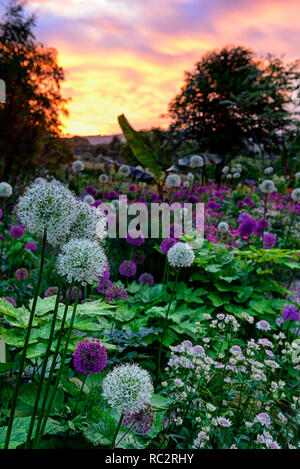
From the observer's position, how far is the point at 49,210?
130cm

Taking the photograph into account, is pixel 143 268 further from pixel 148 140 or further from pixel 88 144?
pixel 88 144

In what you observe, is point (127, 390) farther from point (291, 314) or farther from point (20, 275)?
point (20, 275)

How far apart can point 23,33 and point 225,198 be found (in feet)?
84.2

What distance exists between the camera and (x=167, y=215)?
5.96m

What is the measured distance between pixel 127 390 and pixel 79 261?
573mm

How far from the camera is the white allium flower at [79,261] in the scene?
4.55 ft

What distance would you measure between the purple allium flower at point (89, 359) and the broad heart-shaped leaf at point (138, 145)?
577cm

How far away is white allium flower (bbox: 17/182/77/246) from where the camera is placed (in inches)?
51.5

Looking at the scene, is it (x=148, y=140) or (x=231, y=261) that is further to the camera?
(x=148, y=140)

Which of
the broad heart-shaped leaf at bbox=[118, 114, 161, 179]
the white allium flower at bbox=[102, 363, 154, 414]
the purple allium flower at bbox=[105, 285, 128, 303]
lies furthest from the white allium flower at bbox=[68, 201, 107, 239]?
the broad heart-shaped leaf at bbox=[118, 114, 161, 179]

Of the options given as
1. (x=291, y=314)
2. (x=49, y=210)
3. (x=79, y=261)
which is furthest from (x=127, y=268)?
(x=49, y=210)

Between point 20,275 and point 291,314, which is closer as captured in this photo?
point 291,314

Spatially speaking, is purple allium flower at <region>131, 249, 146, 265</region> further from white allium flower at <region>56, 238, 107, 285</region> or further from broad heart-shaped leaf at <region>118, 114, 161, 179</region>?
broad heart-shaped leaf at <region>118, 114, 161, 179</region>
